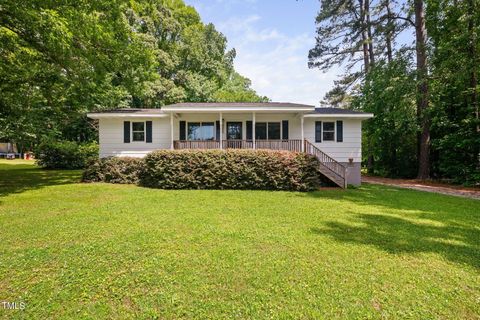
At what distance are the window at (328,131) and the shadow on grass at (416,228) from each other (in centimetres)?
558

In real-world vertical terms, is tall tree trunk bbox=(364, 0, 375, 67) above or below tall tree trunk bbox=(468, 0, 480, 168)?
above

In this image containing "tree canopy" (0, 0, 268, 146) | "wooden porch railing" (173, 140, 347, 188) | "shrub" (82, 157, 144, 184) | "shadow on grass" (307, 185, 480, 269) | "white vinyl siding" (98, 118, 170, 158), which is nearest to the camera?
"shadow on grass" (307, 185, 480, 269)

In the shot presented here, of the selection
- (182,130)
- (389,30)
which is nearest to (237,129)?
(182,130)

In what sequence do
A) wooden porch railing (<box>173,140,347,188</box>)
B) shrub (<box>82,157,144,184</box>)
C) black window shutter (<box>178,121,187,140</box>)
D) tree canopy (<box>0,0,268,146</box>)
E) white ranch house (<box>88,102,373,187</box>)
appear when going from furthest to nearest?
black window shutter (<box>178,121,187,140</box>) < white ranch house (<box>88,102,373,187</box>) < wooden porch railing (<box>173,140,347,188</box>) < shrub (<box>82,157,144,184</box>) < tree canopy (<box>0,0,268,146</box>)

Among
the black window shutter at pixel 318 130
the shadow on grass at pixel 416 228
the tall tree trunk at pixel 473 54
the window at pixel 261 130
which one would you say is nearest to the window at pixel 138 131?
the window at pixel 261 130

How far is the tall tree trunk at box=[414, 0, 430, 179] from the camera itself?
47.8ft

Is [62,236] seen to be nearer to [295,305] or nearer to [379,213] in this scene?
[295,305]

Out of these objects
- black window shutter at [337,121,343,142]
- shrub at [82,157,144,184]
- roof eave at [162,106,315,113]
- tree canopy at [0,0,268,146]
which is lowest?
shrub at [82,157,144,184]

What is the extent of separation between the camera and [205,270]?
361cm

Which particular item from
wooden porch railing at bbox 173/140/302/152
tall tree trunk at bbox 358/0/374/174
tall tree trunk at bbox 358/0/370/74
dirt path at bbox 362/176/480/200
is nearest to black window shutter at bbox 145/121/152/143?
wooden porch railing at bbox 173/140/302/152

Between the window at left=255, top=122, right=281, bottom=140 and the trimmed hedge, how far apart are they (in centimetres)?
383

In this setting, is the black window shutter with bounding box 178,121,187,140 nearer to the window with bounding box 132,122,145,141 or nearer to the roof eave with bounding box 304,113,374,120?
the window with bounding box 132,122,145,141

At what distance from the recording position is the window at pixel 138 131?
1376 cm

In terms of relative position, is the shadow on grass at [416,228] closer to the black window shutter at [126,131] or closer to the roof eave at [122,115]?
the roof eave at [122,115]
